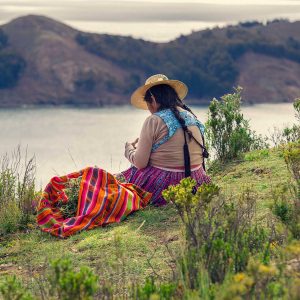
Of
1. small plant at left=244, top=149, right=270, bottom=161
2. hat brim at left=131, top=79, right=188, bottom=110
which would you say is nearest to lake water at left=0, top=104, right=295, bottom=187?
small plant at left=244, top=149, right=270, bottom=161

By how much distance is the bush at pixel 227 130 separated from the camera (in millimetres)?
9094

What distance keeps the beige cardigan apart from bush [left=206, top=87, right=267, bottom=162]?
2.16m

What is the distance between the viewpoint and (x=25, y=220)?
7172 millimetres

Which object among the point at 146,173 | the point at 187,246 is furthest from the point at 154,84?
the point at 187,246

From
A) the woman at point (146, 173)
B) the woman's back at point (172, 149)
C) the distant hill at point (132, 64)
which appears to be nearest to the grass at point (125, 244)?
the woman at point (146, 173)

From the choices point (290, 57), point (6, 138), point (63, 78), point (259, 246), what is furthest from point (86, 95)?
point (259, 246)

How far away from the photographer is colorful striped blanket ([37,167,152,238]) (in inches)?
256

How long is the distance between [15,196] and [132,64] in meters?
69.2

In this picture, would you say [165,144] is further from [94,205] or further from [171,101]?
[94,205]

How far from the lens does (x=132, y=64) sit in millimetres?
76375

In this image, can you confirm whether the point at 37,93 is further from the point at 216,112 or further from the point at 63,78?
the point at 216,112

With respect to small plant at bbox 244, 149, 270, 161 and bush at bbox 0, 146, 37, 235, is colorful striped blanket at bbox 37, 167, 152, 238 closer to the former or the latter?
bush at bbox 0, 146, 37, 235

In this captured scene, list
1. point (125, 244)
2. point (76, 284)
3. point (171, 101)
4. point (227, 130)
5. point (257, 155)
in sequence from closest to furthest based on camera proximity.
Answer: point (76, 284) < point (125, 244) < point (171, 101) < point (257, 155) < point (227, 130)

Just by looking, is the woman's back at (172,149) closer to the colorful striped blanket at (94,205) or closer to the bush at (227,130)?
the colorful striped blanket at (94,205)
